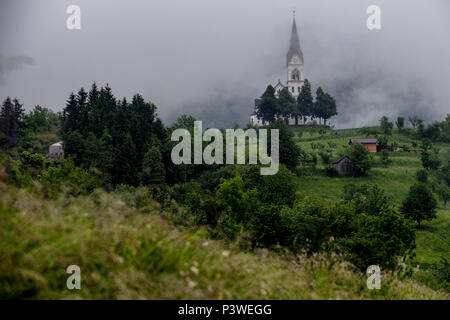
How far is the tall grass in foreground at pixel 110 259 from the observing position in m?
5.00

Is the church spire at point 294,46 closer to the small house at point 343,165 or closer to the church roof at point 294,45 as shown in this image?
the church roof at point 294,45

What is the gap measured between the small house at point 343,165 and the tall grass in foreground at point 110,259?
204ft

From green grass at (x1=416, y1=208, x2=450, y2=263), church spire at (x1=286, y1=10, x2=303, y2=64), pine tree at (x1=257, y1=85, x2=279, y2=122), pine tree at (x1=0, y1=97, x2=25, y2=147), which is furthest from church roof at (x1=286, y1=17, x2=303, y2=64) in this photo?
pine tree at (x1=0, y1=97, x2=25, y2=147)

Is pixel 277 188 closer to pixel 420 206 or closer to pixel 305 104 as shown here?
pixel 420 206

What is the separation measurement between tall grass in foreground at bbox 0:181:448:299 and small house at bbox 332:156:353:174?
62.2 metres

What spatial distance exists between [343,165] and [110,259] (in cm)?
6493

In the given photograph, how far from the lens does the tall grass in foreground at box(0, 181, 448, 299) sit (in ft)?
16.4

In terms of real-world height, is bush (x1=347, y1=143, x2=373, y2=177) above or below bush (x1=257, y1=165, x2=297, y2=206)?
above

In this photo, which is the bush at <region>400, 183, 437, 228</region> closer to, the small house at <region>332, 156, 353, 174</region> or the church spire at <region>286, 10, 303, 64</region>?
the small house at <region>332, 156, 353, 174</region>

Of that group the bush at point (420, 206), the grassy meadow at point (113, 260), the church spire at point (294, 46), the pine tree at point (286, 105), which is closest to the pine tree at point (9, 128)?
the grassy meadow at point (113, 260)

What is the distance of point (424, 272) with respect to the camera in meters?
30.7

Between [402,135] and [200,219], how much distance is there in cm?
6980

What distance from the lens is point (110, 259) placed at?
5.42 meters
